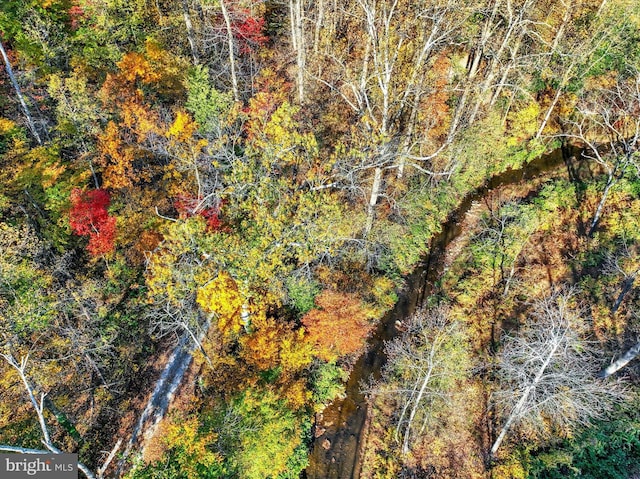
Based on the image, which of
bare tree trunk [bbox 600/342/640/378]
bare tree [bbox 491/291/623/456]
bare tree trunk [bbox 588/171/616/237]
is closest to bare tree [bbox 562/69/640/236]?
bare tree trunk [bbox 588/171/616/237]

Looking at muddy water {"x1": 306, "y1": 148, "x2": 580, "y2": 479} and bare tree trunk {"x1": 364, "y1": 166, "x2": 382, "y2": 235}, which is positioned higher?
bare tree trunk {"x1": 364, "y1": 166, "x2": 382, "y2": 235}

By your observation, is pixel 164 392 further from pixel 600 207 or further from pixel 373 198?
pixel 600 207

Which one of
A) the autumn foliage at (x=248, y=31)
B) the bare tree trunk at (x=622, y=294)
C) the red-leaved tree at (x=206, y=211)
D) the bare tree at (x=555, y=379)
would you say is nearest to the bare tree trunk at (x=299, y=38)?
the autumn foliage at (x=248, y=31)

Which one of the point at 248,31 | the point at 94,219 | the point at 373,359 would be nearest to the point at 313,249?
the point at 373,359

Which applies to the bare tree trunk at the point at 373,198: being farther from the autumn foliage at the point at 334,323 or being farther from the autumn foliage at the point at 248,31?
the autumn foliage at the point at 248,31

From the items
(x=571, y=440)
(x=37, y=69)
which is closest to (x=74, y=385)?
(x=37, y=69)

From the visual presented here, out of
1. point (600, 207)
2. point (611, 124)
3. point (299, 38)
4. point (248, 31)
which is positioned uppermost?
point (248, 31)

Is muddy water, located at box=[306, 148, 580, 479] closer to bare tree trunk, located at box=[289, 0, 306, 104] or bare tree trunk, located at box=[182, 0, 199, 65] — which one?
bare tree trunk, located at box=[289, 0, 306, 104]
